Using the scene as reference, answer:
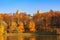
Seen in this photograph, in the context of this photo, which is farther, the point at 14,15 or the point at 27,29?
the point at 14,15

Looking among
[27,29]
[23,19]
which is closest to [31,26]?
[27,29]

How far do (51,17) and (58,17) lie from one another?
9.84 ft

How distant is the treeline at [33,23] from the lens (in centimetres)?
6319

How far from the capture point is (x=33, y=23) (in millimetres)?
71750

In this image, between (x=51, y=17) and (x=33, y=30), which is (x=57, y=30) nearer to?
(x=33, y=30)

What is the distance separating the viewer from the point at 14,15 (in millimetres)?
82562

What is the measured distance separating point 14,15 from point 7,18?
431 cm

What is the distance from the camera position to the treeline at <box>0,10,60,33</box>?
207 ft

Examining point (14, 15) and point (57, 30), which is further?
point (14, 15)

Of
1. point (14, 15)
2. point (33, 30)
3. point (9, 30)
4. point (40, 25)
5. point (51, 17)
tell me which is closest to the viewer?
point (9, 30)

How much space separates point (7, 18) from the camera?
78.9 m

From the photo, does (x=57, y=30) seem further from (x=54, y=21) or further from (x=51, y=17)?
(x=51, y=17)

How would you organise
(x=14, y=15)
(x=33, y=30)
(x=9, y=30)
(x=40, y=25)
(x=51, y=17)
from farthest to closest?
(x=14, y=15) < (x=51, y=17) < (x=40, y=25) < (x=33, y=30) < (x=9, y=30)

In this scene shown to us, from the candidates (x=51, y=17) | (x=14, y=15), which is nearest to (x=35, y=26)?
(x=51, y=17)
